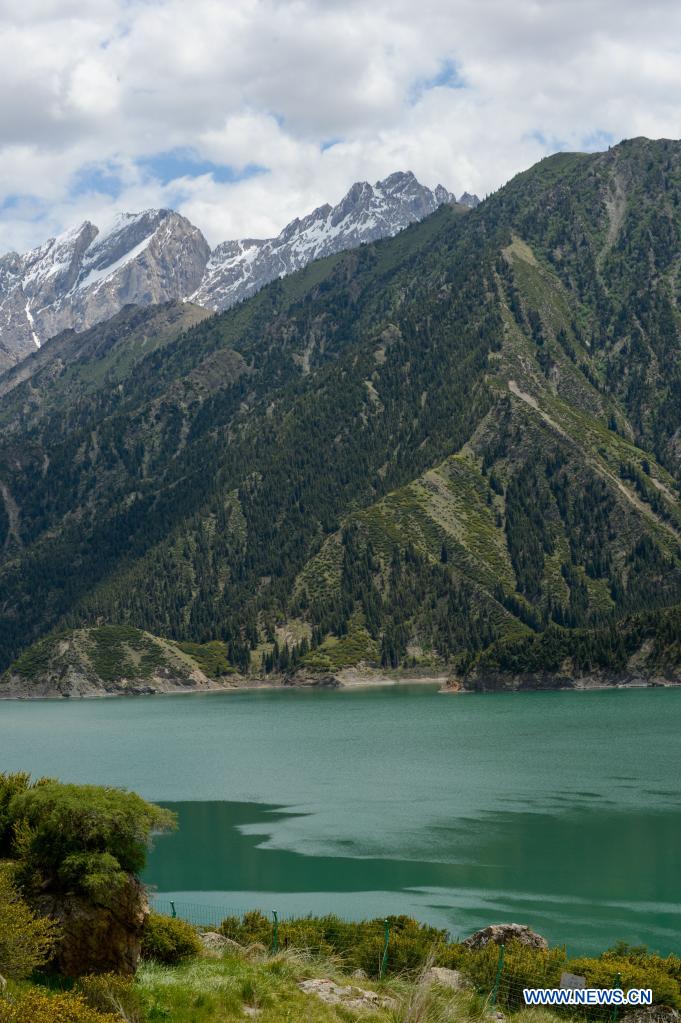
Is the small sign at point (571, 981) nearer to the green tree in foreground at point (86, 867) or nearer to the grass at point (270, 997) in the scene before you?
the grass at point (270, 997)

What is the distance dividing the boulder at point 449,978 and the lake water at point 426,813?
54.8ft

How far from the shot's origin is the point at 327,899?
59750mm

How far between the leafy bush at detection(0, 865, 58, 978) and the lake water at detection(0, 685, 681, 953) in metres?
27.1

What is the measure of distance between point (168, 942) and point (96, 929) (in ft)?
15.2

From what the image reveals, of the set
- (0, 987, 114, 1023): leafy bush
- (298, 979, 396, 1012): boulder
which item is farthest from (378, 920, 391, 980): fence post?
(0, 987, 114, 1023): leafy bush

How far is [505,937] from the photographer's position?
127 feet

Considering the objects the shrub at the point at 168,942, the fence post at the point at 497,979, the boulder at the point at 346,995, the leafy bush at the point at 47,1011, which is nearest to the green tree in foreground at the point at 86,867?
the shrub at the point at 168,942

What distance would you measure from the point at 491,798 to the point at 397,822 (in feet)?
41.1

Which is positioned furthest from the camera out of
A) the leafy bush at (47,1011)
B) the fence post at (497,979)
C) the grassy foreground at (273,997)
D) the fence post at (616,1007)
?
the fence post at (497,979)

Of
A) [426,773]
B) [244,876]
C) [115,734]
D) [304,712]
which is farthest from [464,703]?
[244,876]

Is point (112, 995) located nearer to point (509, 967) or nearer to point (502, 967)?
point (502, 967)

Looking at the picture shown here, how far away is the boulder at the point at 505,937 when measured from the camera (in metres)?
38.6

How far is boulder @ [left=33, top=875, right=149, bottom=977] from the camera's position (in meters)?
29.3

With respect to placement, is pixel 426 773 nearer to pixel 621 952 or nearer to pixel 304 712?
pixel 621 952
